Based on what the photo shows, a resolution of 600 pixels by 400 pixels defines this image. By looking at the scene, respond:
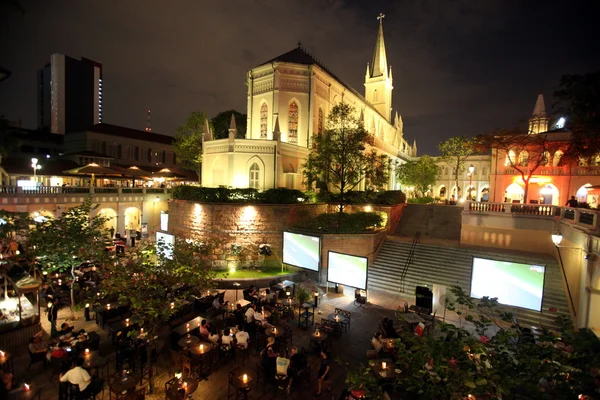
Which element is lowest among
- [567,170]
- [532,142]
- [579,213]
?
[579,213]

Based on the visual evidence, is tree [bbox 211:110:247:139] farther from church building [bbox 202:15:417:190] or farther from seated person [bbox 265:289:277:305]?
seated person [bbox 265:289:277:305]

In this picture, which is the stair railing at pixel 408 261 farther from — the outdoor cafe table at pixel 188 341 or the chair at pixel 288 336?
the outdoor cafe table at pixel 188 341

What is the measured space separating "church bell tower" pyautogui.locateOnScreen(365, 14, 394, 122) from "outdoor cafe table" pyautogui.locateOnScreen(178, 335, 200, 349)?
53453 mm

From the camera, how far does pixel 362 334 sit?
40.2 feet

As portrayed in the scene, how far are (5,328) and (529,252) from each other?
24.4 meters

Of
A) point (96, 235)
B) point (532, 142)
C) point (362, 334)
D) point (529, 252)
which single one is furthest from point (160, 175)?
point (532, 142)

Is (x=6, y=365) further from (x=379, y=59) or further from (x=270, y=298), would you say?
(x=379, y=59)

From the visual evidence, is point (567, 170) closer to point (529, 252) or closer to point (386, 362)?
point (529, 252)

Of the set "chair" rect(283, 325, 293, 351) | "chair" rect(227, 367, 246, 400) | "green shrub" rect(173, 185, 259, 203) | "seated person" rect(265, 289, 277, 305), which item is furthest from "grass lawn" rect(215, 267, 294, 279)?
"chair" rect(227, 367, 246, 400)

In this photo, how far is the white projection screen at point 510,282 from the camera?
1112 centimetres

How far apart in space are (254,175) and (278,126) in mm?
4717

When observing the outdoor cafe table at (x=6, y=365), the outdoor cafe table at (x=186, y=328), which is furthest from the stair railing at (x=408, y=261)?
the outdoor cafe table at (x=6, y=365)

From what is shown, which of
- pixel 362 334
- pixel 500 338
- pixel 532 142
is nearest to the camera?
pixel 500 338

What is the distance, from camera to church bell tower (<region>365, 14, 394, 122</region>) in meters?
55.1
